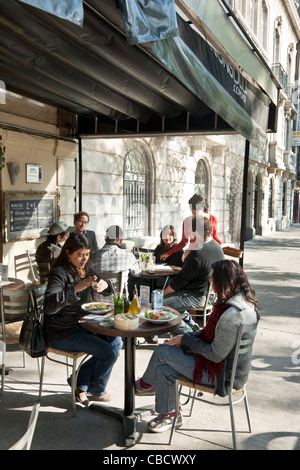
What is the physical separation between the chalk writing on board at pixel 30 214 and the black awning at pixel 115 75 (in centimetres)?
163

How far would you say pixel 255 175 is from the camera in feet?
67.0

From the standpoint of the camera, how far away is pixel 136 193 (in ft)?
34.7

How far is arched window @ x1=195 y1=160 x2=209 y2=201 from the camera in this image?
1295 centimetres

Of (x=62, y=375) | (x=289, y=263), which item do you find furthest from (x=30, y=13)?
(x=289, y=263)

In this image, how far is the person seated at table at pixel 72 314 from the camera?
3.37 metres

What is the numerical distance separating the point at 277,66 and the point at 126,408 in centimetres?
2258

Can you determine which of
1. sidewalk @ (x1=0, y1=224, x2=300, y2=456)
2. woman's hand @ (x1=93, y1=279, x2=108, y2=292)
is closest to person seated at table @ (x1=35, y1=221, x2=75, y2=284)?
sidewalk @ (x1=0, y1=224, x2=300, y2=456)

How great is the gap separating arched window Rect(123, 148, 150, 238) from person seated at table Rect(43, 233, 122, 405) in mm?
6651

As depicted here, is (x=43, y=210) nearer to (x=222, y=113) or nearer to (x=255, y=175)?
(x=222, y=113)

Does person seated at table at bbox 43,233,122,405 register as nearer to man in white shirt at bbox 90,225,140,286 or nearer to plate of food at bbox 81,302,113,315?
plate of food at bbox 81,302,113,315

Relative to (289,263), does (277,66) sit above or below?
above

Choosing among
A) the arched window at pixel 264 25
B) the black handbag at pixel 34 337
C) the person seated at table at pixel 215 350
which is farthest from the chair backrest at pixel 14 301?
the arched window at pixel 264 25
